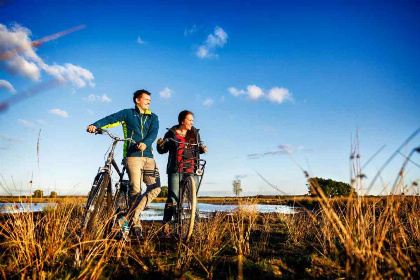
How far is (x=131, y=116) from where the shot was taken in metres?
4.31

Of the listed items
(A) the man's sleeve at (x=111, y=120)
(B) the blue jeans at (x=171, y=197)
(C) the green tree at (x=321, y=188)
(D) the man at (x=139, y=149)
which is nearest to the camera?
(C) the green tree at (x=321, y=188)

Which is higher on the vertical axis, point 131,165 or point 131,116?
point 131,116

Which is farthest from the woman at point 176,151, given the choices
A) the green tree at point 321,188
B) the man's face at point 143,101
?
the green tree at point 321,188

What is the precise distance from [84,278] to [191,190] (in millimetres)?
1815

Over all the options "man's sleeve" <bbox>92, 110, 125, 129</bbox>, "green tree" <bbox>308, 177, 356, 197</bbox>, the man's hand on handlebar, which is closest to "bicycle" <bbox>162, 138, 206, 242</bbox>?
"man's sleeve" <bbox>92, 110, 125, 129</bbox>

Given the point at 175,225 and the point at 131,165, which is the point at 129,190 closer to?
the point at 131,165

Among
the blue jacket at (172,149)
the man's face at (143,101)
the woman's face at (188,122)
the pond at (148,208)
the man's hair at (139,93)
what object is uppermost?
the man's hair at (139,93)

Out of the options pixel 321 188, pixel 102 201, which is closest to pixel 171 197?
pixel 102 201

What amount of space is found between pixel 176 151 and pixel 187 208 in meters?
1.00

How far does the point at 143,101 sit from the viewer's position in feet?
14.4

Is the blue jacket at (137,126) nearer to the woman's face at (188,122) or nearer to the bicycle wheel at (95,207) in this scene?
the woman's face at (188,122)

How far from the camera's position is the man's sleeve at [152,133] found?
4.31m

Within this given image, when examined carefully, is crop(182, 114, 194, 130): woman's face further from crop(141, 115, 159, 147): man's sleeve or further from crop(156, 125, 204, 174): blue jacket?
crop(141, 115, 159, 147): man's sleeve

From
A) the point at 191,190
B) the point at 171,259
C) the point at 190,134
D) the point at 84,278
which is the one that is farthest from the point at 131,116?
the point at 84,278
